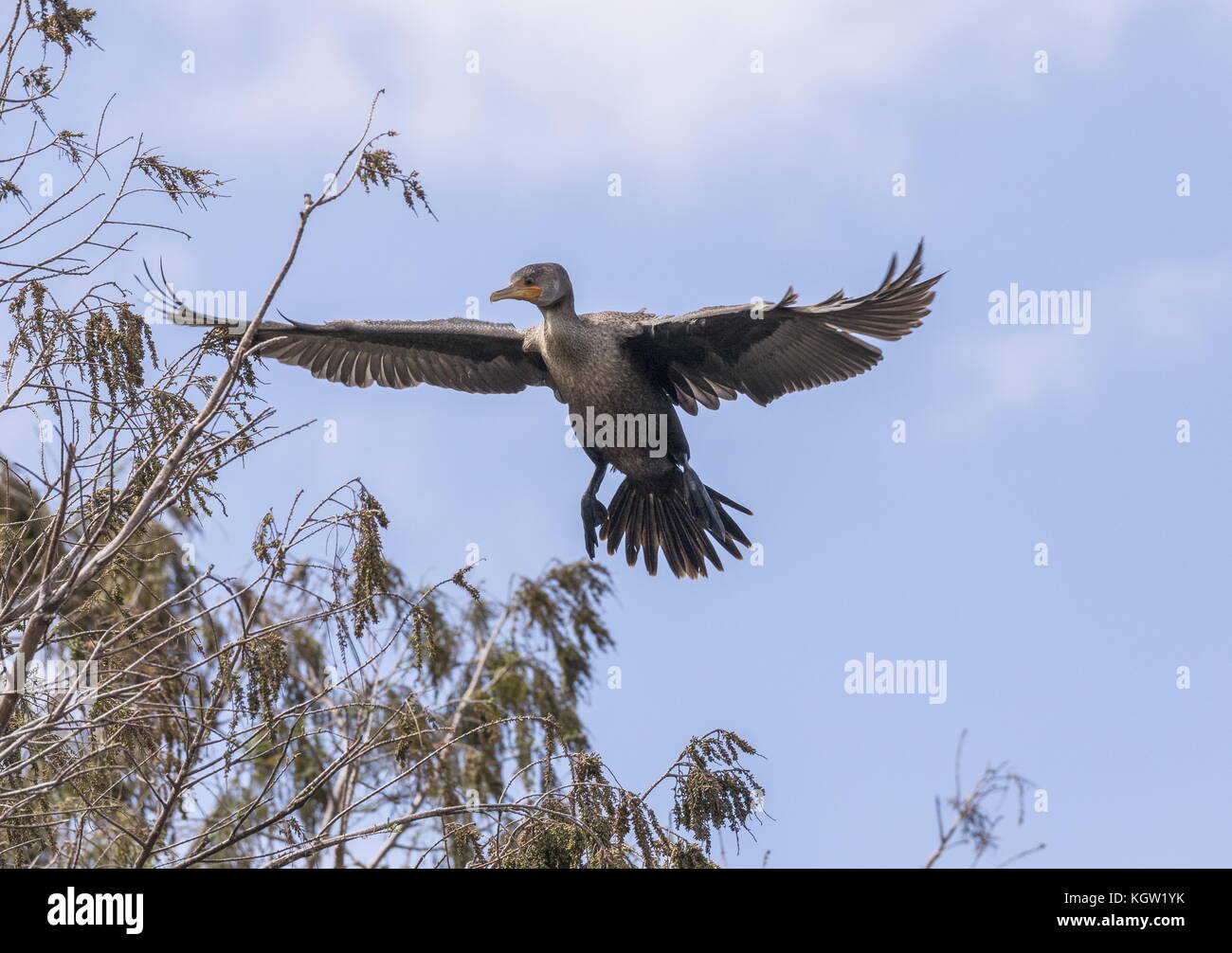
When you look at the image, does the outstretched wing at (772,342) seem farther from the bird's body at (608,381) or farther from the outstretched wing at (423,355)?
the outstretched wing at (423,355)

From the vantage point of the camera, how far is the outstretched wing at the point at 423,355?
869 cm

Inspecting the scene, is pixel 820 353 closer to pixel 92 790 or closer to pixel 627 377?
pixel 627 377

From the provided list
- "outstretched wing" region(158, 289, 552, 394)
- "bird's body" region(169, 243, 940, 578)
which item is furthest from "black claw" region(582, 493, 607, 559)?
"outstretched wing" region(158, 289, 552, 394)

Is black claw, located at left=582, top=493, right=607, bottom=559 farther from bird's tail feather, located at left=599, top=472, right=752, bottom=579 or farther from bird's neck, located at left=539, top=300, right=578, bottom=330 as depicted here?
bird's neck, located at left=539, top=300, right=578, bottom=330

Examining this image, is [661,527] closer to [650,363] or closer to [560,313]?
[650,363]

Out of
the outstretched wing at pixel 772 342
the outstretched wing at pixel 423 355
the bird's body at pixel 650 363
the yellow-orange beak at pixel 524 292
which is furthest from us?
the outstretched wing at pixel 423 355

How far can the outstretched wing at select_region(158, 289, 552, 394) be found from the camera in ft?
28.5

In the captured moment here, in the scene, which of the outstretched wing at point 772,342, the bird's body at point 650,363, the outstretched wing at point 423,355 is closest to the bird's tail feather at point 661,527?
the bird's body at point 650,363

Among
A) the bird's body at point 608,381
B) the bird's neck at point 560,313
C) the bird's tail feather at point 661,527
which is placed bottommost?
the bird's tail feather at point 661,527

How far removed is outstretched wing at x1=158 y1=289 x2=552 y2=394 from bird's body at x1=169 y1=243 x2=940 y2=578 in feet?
0.05
